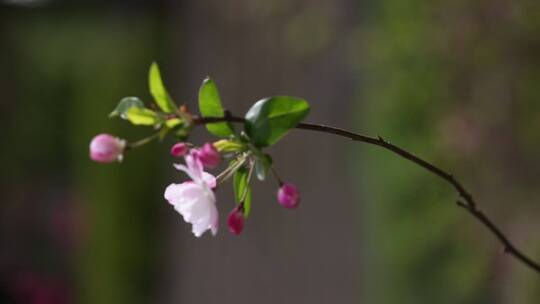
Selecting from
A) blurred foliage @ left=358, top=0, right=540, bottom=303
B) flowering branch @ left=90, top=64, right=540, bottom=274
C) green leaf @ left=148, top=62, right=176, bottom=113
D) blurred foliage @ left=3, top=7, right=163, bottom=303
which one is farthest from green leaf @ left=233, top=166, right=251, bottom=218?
blurred foliage @ left=3, top=7, right=163, bottom=303

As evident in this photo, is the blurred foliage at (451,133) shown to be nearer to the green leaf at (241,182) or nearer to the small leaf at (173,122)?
the green leaf at (241,182)

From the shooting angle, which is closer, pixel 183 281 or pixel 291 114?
pixel 291 114

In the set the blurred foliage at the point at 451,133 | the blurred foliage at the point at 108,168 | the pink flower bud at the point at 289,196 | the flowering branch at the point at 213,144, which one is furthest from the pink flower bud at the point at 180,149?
the blurred foliage at the point at 108,168

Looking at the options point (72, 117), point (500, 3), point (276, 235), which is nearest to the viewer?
point (500, 3)

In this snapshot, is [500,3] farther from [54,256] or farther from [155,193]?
[54,256]

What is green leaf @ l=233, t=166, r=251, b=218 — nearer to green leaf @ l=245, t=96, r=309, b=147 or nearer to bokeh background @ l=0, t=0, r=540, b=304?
green leaf @ l=245, t=96, r=309, b=147

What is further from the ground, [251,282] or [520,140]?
[520,140]

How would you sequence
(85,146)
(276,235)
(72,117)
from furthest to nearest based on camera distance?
(72,117) < (85,146) < (276,235)

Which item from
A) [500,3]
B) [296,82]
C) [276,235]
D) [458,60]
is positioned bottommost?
[276,235]

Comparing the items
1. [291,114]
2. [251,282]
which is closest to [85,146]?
[251,282]
